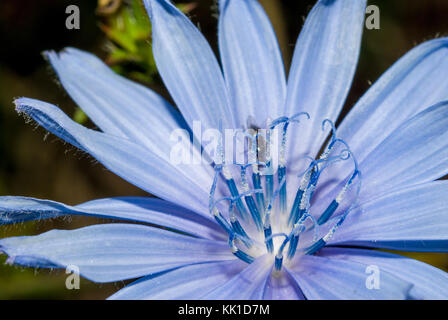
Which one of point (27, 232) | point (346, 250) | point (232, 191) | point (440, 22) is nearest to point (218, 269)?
point (232, 191)

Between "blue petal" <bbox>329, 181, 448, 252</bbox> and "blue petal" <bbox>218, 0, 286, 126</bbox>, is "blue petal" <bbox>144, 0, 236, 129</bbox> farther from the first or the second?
"blue petal" <bbox>329, 181, 448, 252</bbox>

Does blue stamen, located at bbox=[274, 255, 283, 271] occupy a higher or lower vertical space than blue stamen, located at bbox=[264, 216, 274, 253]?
lower

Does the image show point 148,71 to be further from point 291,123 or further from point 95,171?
point 95,171

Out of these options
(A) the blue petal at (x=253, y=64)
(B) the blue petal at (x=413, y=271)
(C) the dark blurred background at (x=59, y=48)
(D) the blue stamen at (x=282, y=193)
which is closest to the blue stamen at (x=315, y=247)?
(B) the blue petal at (x=413, y=271)

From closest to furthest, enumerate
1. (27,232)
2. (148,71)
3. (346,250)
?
(346,250) → (148,71) → (27,232)

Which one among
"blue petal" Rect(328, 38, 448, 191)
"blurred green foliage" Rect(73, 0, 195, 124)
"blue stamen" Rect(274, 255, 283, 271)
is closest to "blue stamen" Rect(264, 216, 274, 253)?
"blue stamen" Rect(274, 255, 283, 271)
